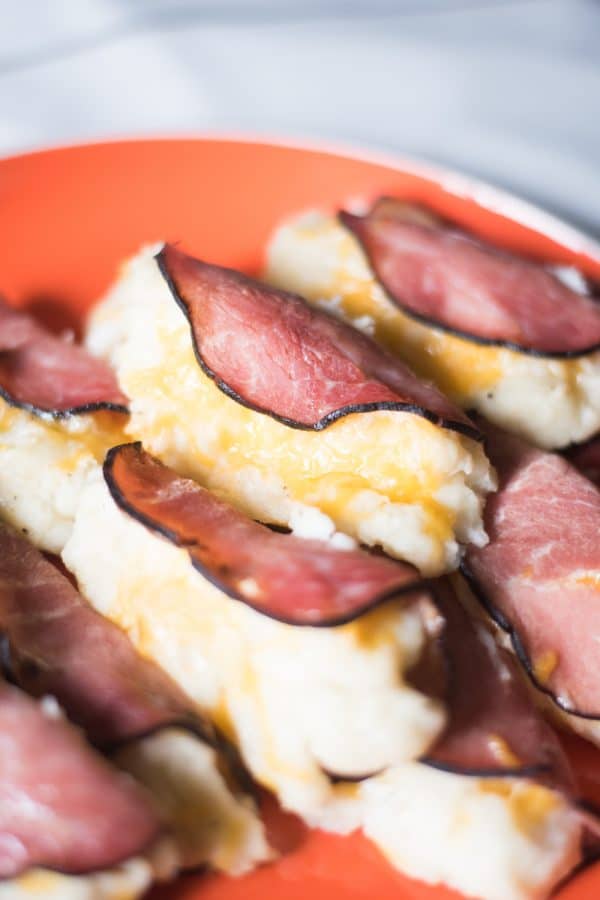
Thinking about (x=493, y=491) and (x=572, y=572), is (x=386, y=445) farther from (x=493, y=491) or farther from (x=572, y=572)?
(x=572, y=572)

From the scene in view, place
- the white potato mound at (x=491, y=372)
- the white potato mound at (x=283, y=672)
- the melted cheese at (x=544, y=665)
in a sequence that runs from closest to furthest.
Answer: the white potato mound at (x=283, y=672) → the melted cheese at (x=544, y=665) → the white potato mound at (x=491, y=372)

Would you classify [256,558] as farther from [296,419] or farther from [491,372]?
[491,372]

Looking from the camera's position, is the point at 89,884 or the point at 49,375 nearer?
the point at 89,884

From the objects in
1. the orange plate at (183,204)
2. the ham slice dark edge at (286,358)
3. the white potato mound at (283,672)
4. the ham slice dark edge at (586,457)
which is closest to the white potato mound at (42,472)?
the white potato mound at (283,672)

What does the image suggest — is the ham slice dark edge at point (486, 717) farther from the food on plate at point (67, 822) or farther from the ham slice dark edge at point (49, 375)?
the ham slice dark edge at point (49, 375)

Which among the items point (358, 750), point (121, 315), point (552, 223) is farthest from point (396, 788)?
point (552, 223)

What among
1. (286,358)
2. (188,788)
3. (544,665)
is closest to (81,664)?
(188,788)

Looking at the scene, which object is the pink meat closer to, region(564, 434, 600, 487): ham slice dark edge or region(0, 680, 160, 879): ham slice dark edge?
region(0, 680, 160, 879): ham slice dark edge
